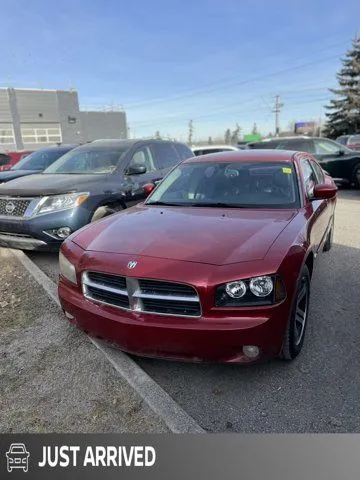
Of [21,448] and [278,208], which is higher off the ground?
[278,208]

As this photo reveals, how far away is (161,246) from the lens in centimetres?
308

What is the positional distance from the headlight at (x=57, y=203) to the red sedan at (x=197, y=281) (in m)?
1.91

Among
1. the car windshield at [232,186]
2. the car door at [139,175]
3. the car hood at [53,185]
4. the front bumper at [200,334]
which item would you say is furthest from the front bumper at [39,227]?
the front bumper at [200,334]

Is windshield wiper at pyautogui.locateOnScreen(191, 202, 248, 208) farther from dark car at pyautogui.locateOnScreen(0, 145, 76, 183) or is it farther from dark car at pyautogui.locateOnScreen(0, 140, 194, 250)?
dark car at pyautogui.locateOnScreen(0, 145, 76, 183)

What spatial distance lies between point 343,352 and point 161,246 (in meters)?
1.70

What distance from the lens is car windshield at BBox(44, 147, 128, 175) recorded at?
263 inches

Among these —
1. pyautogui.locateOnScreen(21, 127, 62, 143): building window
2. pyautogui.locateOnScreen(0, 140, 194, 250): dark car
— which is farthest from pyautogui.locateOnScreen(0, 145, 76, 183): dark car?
pyautogui.locateOnScreen(21, 127, 62, 143): building window

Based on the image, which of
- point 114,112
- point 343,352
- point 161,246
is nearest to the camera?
point 161,246

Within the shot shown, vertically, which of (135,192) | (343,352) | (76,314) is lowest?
(343,352)

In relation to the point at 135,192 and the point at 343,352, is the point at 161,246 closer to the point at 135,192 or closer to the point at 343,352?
the point at 343,352

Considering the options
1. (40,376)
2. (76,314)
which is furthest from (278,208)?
(40,376)

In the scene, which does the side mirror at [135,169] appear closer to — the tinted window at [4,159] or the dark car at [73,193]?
the dark car at [73,193]

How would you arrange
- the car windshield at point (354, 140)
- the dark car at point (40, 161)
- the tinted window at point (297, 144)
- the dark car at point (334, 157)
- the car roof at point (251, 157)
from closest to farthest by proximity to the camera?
the car roof at point (251, 157) → the dark car at point (40, 161) → the dark car at point (334, 157) → the tinted window at point (297, 144) → the car windshield at point (354, 140)

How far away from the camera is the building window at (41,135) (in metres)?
48.8
